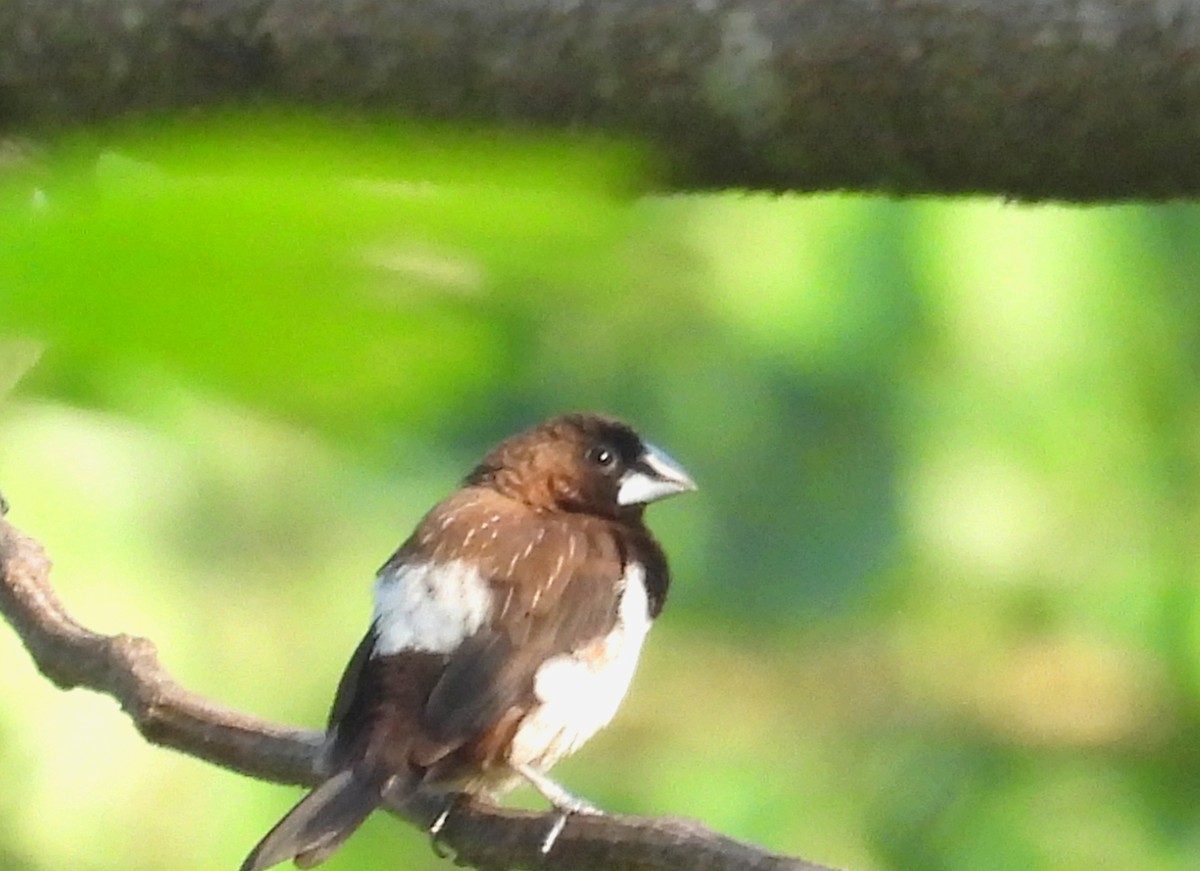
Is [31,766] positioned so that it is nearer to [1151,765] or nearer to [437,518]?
[437,518]

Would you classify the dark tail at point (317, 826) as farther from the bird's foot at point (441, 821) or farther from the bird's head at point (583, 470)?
the bird's head at point (583, 470)

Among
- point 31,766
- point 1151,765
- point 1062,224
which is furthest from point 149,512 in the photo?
point 1151,765

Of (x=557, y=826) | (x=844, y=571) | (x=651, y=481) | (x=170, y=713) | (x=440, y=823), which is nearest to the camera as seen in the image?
(x=557, y=826)

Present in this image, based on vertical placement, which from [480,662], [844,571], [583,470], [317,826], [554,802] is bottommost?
[317,826]

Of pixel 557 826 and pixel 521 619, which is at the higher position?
pixel 521 619

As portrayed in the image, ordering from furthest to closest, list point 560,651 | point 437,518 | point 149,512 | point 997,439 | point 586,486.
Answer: point 997,439 < point 149,512 < point 586,486 < point 437,518 < point 560,651

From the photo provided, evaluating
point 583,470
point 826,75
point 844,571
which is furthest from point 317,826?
point 844,571

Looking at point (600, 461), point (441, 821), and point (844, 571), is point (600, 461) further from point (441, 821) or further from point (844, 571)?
point (844, 571)
